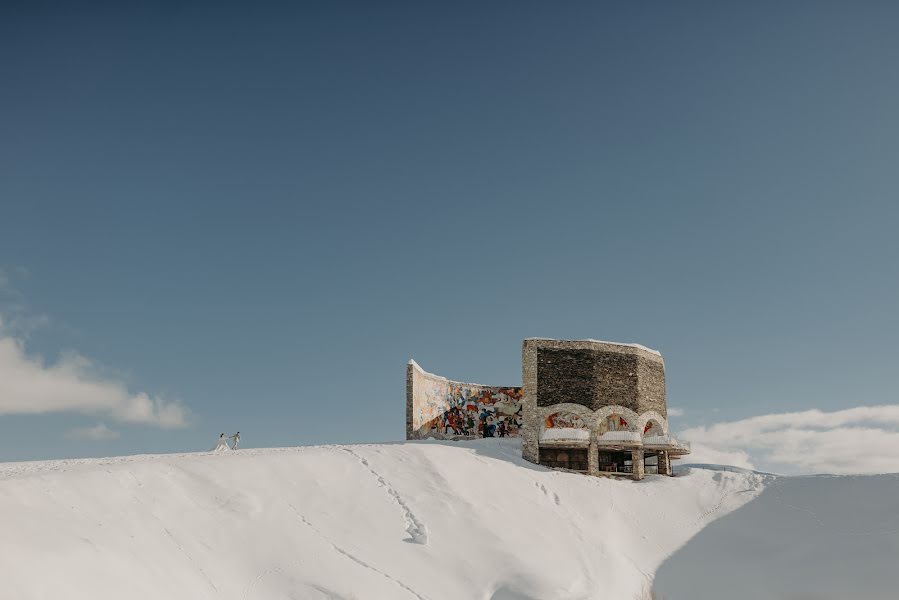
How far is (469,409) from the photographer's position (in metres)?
40.3

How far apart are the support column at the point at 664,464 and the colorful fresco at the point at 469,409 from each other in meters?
7.67

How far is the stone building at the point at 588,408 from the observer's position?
113 ft

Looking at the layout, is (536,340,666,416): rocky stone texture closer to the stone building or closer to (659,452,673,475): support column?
the stone building

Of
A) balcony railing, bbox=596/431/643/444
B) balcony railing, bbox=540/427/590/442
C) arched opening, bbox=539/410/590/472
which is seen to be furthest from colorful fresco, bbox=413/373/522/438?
balcony railing, bbox=596/431/643/444

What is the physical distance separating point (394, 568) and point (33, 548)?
9.53 metres

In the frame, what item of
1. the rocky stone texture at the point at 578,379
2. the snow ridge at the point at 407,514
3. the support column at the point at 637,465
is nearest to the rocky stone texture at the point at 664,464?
the rocky stone texture at the point at 578,379

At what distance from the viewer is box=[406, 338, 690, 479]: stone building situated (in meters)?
34.4

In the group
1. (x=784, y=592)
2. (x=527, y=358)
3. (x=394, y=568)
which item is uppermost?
(x=527, y=358)

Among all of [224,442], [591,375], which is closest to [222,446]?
[224,442]

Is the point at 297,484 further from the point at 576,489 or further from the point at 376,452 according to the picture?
the point at 576,489

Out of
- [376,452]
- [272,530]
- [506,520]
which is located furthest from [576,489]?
[272,530]

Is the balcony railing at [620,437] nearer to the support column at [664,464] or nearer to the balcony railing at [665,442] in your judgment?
the balcony railing at [665,442]

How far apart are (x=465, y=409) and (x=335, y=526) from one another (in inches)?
688

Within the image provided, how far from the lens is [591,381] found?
35.3m
